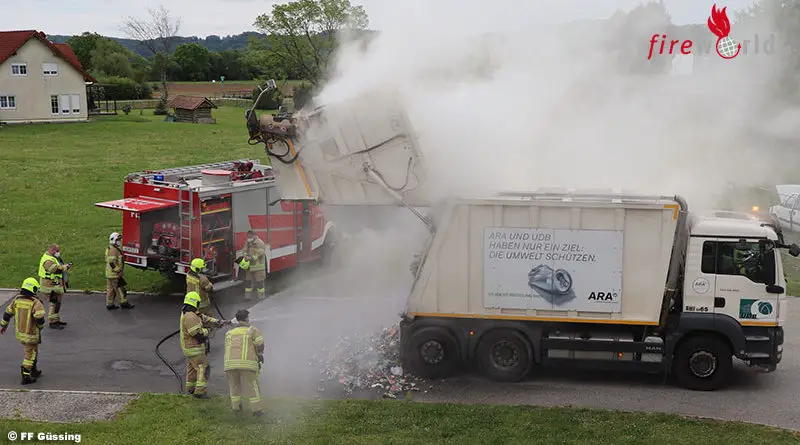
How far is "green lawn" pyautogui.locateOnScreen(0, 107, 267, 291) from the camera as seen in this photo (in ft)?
60.8

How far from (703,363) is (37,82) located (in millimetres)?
49900

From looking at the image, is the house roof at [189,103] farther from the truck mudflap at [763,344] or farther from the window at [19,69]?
the truck mudflap at [763,344]

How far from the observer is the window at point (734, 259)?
1024 cm

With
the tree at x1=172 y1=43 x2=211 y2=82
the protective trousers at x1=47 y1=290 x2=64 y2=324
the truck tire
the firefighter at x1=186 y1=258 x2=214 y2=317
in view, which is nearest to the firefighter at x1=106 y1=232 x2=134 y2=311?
the protective trousers at x1=47 y1=290 x2=64 y2=324

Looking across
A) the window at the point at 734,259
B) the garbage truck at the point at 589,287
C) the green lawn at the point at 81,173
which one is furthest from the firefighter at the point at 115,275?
the window at the point at 734,259

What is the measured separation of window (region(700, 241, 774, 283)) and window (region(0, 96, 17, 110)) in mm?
49033

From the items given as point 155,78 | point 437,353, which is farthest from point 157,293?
point 155,78

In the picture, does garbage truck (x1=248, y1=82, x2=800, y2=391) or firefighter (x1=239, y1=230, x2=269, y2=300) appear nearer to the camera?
garbage truck (x1=248, y1=82, x2=800, y2=391)

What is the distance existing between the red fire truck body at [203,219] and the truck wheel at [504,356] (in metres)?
4.92

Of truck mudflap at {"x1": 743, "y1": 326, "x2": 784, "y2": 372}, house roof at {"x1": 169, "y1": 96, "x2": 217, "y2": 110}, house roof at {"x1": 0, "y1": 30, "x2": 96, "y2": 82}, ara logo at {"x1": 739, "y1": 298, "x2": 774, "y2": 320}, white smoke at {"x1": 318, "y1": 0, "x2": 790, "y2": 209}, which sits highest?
house roof at {"x1": 0, "y1": 30, "x2": 96, "y2": 82}

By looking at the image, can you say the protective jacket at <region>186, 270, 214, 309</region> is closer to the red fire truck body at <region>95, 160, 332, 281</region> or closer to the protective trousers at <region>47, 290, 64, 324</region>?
the red fire truck body at <region>95, 160, 332, 281</region>

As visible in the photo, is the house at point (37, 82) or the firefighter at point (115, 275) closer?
the firefighter at point (115, 275)

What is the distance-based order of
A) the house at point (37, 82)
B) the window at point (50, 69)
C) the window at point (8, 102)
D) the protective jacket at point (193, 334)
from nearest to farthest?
the protective jacket at point (193, 334) → the window at point (8, 102) → the house at point (37, 82) → the window at point (50, 69)

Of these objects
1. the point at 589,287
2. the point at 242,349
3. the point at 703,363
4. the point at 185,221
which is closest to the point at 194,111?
the point at 185,221
